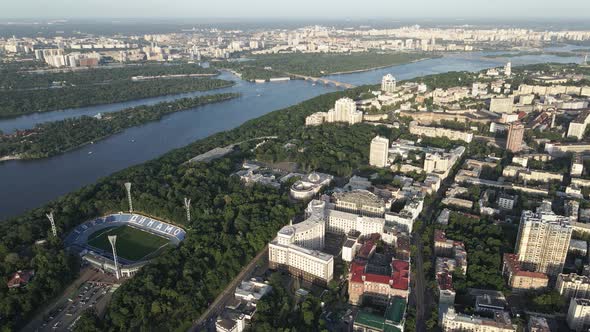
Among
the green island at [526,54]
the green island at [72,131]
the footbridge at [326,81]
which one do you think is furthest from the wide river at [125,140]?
the green island at [526,54]

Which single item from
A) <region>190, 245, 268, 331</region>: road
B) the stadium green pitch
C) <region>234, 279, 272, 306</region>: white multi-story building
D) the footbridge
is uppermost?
the footbridge

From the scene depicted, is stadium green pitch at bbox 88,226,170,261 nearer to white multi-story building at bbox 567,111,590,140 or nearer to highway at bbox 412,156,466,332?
highway at bbox 412,156,466,332

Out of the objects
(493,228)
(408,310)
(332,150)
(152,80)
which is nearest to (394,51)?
(152,80)

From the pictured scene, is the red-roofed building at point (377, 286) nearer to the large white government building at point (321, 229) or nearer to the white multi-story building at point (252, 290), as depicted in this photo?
the large white government building at point (321, 229)

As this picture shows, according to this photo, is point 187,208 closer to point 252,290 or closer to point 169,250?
point 169,250

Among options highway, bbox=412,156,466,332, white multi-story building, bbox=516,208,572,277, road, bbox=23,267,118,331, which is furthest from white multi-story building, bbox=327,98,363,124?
road, bbox=23,267,118,331

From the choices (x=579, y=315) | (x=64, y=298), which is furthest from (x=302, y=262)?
(x=579, y=315)

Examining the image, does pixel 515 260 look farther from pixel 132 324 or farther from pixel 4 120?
pixel 4 120
